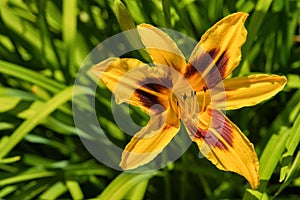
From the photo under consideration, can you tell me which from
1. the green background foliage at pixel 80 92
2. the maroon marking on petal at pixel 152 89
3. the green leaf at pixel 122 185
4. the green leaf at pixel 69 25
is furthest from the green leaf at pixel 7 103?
the maroon marking on petal at pixel 152 89

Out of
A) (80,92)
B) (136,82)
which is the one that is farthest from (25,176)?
(136,82)

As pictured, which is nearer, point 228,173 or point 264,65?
point 228,173

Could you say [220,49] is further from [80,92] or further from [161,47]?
[80,92]

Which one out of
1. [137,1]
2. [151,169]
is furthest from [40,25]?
[151,169]

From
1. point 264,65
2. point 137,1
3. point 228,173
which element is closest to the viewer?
point 137,1

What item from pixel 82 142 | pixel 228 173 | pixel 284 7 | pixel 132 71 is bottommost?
pixel 228 173

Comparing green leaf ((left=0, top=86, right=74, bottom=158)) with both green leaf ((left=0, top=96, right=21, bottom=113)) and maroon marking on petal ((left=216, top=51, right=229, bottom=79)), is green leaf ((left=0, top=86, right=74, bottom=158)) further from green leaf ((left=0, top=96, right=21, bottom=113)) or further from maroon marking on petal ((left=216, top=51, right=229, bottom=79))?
maroon marking on petal ((left=216, top=51, right=229, bottom=79))

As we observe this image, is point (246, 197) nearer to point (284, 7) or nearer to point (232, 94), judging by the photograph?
point (232, 94)
